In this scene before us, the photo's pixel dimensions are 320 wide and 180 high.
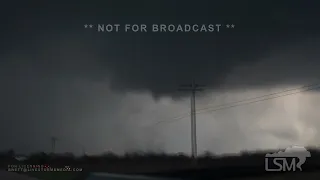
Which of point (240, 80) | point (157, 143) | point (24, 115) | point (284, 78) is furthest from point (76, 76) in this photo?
point (284, 78)

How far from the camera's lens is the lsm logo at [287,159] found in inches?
105

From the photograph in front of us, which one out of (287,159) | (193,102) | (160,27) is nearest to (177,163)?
(193,102)

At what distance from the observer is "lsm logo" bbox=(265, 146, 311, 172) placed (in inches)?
105

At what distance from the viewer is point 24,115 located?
266 cm

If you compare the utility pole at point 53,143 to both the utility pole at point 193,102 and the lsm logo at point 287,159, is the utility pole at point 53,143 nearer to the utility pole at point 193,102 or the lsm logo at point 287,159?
the utility pole at point 193,102

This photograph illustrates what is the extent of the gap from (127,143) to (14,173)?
684mm

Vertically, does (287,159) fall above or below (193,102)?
below

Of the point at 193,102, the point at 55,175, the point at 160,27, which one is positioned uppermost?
the point at 160,27

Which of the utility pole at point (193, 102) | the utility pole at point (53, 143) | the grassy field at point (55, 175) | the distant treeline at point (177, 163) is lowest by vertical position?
the grassy field at point (55, 175)

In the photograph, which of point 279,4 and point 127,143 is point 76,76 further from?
point 279,4

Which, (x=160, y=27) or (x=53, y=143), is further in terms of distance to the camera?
(x=160, y=27)

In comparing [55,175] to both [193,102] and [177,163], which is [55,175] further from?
[193,102]

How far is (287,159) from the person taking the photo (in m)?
2.67

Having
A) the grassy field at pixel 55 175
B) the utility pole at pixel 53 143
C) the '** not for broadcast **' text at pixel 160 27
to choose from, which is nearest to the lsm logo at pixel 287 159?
the '** not for broadcast **' text at pixel 160 27
